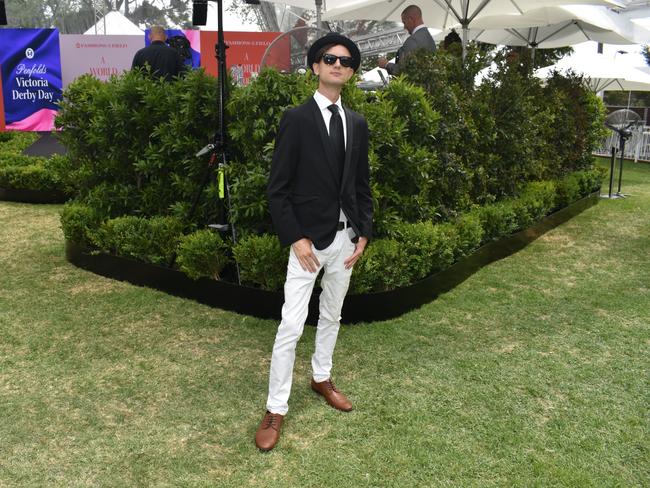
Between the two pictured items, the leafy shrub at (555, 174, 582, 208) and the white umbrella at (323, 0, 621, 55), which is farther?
the leafy shrub at (555, 174, 582, 208)

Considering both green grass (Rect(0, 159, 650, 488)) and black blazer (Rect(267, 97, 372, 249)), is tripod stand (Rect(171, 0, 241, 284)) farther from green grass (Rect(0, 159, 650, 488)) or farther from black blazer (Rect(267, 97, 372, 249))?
black blazer (Rect(267, 97, 372, 249))

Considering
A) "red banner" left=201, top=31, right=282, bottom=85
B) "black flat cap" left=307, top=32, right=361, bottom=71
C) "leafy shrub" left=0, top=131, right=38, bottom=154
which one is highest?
"red banner" left=201, top=31, right=282, bottom=85

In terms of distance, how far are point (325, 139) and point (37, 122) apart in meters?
11.9

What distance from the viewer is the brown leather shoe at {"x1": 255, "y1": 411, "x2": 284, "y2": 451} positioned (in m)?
3.35

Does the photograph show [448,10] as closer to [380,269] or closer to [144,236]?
[380,269]

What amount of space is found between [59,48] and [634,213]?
11658 millimetres

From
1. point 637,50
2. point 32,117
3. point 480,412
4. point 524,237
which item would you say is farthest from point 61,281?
point 637,50

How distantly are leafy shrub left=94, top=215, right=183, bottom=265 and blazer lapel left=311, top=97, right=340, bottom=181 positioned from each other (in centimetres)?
286

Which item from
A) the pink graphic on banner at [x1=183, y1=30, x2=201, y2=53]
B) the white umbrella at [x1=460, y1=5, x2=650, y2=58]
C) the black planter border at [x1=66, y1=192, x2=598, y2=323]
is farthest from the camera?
the pink graphic on banner at [x1=183, y1=30, x2=201, y2=53]

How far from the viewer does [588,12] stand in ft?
33.9

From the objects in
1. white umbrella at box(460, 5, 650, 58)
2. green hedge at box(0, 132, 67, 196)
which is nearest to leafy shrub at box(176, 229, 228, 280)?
green hedge at box(0, 132, 67, 196)

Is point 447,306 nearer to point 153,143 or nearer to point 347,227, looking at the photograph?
point 347,227

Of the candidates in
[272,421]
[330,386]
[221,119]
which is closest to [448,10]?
[221,119]

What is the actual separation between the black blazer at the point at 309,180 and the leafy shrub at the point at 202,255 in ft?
7.15
